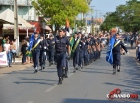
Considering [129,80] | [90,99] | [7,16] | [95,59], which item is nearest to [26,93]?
[90,99]

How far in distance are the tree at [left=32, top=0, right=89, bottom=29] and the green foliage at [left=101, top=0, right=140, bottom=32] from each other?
11971mm

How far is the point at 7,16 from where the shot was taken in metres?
34.1

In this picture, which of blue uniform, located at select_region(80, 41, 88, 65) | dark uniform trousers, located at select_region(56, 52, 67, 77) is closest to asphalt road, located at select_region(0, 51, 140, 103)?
dark uniform trousers, located at select_region(56, 52, 67, 77)

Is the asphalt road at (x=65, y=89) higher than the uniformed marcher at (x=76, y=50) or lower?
lower

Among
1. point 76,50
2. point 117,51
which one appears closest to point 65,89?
point 117,51

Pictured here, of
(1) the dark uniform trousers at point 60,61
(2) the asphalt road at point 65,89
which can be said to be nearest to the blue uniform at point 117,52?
(2) the asphalt road at point 65,89

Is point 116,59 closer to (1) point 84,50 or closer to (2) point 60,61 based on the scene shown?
(1) point 84,50

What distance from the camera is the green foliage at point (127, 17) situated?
196 feet

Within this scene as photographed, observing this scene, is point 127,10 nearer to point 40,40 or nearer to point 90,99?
point 40,40

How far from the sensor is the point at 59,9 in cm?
4859

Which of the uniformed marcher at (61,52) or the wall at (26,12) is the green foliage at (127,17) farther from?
the uniformed marcher at (61,52)

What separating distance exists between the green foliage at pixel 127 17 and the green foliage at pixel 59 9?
39.3 feet

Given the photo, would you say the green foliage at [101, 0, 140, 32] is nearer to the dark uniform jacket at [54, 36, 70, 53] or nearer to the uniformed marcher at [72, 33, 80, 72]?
the uniformed marcher at [72, 33, 80, 72]

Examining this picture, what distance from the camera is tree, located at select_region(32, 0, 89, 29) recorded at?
48125 millimetres
